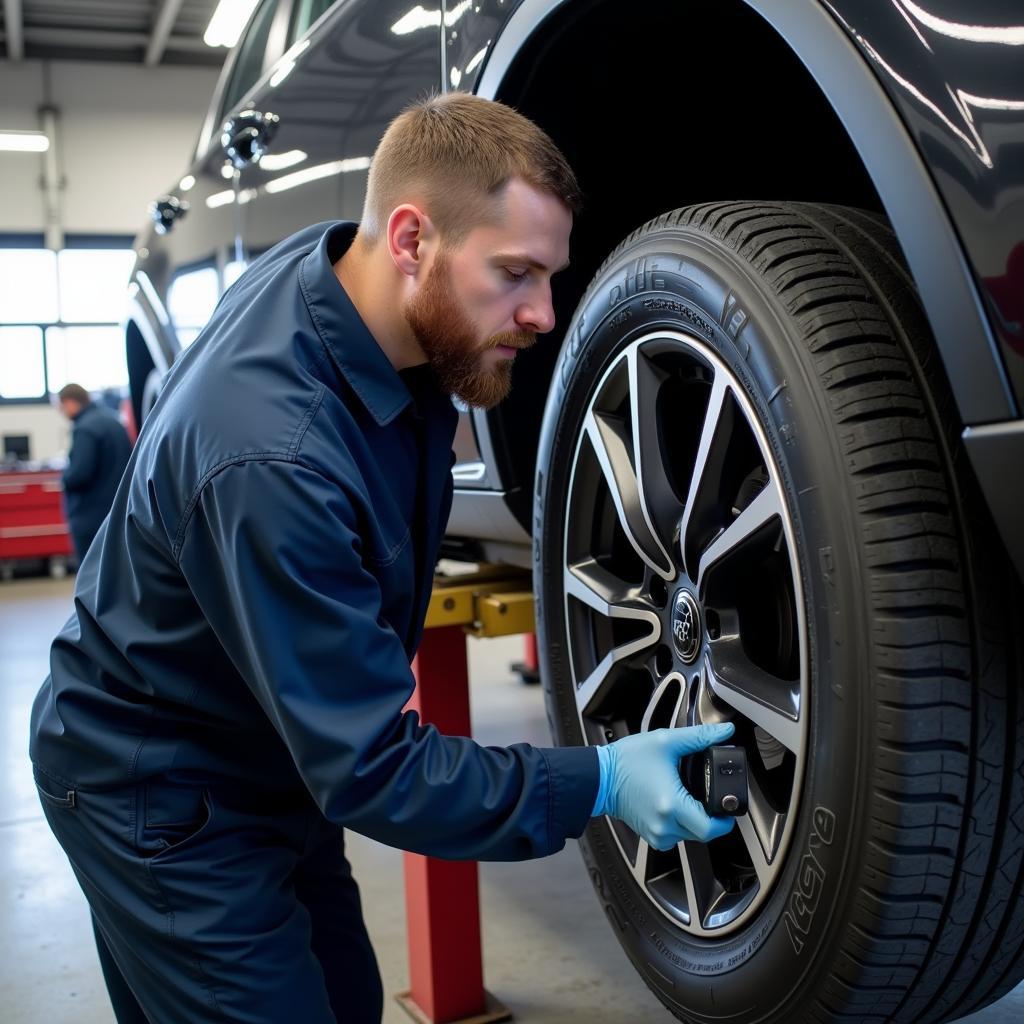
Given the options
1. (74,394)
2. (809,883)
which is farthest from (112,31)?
(809,883)

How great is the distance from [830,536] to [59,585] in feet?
25.9

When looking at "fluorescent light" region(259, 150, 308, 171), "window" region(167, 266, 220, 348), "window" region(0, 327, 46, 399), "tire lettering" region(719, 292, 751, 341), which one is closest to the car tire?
"tire lettering" region(719, 292, 751, 341)

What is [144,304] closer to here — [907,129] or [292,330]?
[292,330]

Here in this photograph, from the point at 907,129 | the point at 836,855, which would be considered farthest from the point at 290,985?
the point at 907,129

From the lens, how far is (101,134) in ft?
37.7

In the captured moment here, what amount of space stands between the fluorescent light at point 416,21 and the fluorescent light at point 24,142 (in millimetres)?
10788

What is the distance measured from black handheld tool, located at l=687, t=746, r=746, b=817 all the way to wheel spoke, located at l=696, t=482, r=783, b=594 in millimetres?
173

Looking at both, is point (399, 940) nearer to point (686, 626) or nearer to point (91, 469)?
point (686, 626)

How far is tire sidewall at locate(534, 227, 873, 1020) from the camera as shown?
0.91 m

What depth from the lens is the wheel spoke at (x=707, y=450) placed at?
1070 millimetres

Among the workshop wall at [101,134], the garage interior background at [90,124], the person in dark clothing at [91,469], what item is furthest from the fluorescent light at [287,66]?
the workshop wall at [101,134]

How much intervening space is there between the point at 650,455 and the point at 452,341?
25cm

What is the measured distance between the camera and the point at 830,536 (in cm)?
91

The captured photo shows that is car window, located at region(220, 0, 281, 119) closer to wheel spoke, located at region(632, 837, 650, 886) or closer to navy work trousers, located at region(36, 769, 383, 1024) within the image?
navy work trousers, located at region(36, 769, 383, 1024)
